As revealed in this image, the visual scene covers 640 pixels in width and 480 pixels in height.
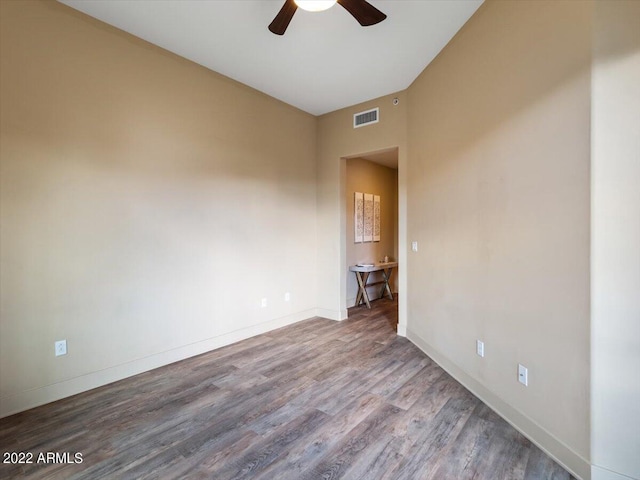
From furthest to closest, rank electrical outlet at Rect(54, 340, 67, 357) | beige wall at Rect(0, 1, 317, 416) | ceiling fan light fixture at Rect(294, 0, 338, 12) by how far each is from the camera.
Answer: electrical outlet at Rect(54, 340, 67, 357), beige wall at Rect(0, 1, 317, 416), ceiling fan light fixture at Rect(294, 0, 338, 12)

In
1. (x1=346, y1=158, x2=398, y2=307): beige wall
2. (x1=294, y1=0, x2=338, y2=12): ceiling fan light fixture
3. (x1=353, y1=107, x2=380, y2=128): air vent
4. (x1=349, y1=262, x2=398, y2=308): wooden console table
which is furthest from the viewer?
(x1=346, y1=158, x2=398, y2=307): beige wall

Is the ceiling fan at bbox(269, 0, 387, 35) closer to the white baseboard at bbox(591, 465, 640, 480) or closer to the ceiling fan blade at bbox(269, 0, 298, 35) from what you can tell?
the ceiling fan blade at bbox(269, 0, 298, 35)

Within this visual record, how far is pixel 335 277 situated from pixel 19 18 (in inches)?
155

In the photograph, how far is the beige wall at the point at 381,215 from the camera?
206 inches

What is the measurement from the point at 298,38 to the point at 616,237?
2748 mm

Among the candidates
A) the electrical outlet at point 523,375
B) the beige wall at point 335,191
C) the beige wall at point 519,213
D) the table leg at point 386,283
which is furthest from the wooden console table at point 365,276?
the electrical outlet at point 523,375

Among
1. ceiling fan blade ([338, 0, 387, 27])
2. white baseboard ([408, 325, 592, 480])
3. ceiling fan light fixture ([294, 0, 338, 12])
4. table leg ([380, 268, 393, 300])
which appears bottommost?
white baseboard ([408, 325, 592, 480])

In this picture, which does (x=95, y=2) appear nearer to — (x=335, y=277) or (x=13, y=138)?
(x=13, y=138)

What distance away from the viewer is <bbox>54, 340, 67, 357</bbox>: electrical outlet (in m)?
2.38

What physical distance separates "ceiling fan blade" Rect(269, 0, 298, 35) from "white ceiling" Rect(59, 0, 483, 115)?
34 centimetres

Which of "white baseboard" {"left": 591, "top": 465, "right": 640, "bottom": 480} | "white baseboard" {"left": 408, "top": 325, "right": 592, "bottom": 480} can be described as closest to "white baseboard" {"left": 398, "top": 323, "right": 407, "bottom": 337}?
"white baseboard" {"left": 408, "top": 325, "right": 592, "bottom": 480}

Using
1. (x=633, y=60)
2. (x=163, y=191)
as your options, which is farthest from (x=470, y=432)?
(x=163, y=191)

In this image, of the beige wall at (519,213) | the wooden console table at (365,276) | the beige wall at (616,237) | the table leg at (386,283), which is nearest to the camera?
the beige wall at (616,237)

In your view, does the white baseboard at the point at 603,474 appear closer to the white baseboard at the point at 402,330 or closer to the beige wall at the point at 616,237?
the beige wall at the point at 616,237
